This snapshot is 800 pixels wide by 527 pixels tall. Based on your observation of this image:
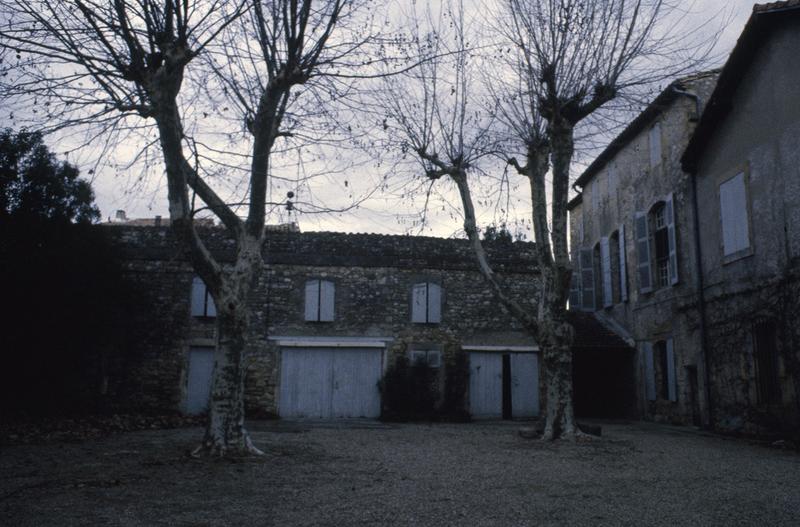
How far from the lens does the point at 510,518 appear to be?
211 inches

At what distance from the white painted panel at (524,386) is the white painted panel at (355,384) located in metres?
3.75

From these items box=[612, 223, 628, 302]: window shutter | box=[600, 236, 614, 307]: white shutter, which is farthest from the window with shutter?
box=[612, 223, 628, 302]: window shutter

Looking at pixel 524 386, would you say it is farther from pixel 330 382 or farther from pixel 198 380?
pixel 198 380

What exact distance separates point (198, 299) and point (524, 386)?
363 inches

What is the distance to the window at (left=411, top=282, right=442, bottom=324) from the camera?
61.3ft

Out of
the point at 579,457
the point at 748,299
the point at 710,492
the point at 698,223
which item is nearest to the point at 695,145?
the point at 698,223

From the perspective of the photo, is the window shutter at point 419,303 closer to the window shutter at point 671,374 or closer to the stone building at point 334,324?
the stone building at point 334,324

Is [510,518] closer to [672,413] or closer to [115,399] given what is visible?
[672,413]

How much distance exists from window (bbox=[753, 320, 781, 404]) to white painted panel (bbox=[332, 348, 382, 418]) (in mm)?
9546

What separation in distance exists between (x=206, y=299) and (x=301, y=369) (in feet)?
10.3

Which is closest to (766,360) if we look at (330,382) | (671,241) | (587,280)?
(671,241)

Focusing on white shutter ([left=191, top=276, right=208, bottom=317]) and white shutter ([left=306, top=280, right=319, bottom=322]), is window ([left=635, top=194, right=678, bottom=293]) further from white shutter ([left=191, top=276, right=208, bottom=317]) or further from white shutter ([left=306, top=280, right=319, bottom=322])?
white shutter ([left=191, top=276, right=208, bottom=317])

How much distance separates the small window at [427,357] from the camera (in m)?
18.5

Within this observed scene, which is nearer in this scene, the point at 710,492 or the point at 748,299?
the point at 710,492
